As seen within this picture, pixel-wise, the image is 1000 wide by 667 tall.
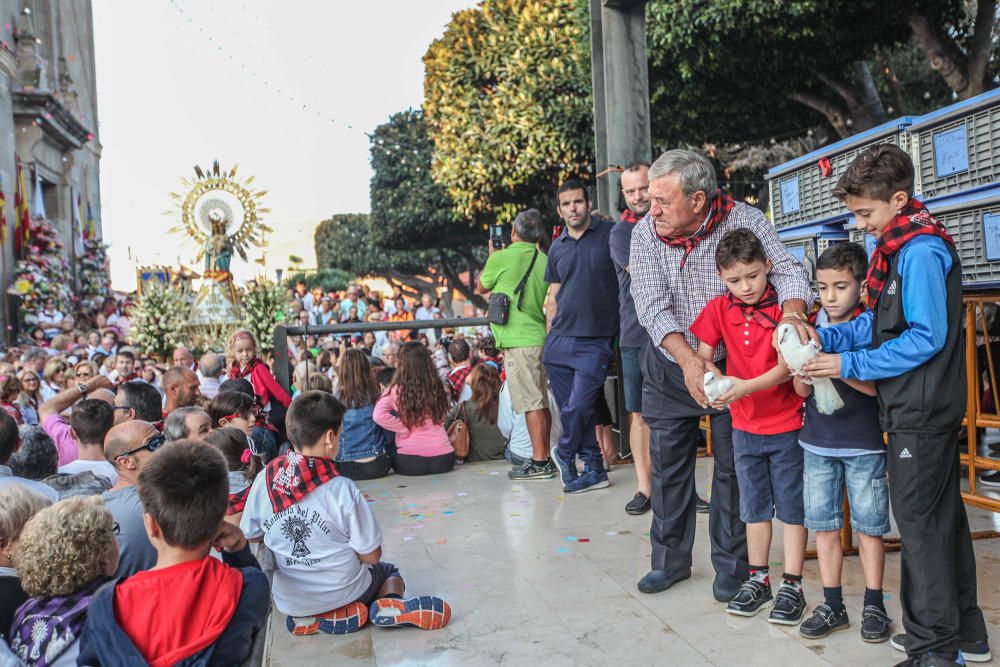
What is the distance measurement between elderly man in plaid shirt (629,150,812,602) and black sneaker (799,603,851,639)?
0.49m

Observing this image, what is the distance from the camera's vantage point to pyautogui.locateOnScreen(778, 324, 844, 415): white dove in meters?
3.31

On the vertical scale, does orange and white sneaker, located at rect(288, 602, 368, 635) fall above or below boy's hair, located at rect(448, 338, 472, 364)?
below

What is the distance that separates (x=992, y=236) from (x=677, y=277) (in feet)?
4.58

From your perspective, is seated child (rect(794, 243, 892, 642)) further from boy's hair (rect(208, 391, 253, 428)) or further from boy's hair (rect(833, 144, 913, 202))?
boy's hair (rect(208, 391, 253, 428))

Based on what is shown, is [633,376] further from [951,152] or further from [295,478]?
[295,478]

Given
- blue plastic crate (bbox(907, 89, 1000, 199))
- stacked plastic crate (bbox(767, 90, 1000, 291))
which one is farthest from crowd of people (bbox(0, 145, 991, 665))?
blue plastic crate (bbox(907, 89, 1000, 199))

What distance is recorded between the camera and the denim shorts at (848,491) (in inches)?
140

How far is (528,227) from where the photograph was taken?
7230mm

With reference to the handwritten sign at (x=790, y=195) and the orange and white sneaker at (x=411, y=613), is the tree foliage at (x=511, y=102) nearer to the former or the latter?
the handwritten sign at (x=790, y=195)

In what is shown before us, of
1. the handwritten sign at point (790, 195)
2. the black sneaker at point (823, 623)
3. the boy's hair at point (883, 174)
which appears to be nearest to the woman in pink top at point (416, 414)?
the handwritten sign at point (790, 195)

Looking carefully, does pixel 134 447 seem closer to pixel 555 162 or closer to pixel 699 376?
pixel 699 376

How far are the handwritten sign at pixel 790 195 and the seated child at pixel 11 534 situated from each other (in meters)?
4.35

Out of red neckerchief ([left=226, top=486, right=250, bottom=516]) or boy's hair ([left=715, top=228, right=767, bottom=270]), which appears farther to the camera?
red neckerchief ([left=226, top=486, right=250, bottom=516])

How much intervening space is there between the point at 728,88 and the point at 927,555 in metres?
14.1
